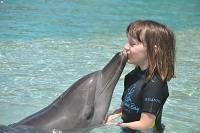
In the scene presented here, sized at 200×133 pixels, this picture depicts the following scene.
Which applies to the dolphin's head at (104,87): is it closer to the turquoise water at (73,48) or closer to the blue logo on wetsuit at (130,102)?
the blue logo on wetsuit at (130,102)

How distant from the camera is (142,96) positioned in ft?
15.2

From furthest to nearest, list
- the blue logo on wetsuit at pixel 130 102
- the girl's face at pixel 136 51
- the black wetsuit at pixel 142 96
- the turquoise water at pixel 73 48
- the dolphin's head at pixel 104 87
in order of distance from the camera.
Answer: the turquoise water at pixel 73 48, the dolphin's head at pixel 104 87, the blue logo on wetsuit at pixel 130 102, the girl's face at pixel 136 51, the black wetsuit at pixel 142 96

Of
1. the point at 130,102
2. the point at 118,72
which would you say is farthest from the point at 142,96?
the point at 118,72

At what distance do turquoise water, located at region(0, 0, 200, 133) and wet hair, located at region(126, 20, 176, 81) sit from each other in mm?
1726

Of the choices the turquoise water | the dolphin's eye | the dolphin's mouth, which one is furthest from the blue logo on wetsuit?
the turquoise water

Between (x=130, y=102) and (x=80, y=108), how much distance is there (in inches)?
20.9

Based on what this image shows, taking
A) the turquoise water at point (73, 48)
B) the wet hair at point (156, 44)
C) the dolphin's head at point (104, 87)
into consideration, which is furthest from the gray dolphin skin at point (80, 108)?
the turquoise water at point (73, 48)

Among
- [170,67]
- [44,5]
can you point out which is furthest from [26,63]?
[44,5]

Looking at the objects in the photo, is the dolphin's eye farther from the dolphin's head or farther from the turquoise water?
the turquoise water

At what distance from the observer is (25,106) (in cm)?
750

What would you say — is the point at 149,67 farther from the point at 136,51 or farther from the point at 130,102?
the point at 130,102

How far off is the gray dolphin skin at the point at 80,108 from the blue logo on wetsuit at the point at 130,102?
0.58ft

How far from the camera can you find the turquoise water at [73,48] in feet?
25.2

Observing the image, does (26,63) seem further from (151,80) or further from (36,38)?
(151,80)
